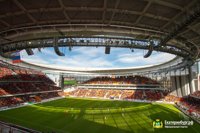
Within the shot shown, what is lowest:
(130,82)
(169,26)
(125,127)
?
(125,127)

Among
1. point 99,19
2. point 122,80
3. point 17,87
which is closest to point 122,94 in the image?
point 122,80

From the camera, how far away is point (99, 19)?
14.6 metres

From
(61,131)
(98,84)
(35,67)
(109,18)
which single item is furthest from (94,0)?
(35,67)

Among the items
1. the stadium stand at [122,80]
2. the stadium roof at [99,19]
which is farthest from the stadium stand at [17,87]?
the stadium roof at [99,19]

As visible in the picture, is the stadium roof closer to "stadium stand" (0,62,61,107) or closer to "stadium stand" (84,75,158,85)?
"stadium stand" (0,62,61,107)

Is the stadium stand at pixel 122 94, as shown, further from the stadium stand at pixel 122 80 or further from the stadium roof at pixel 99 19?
the stadium roof at pixel 99 19

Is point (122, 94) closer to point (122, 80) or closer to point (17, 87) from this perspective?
point (122, 80)

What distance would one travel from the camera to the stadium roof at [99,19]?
12.2 m

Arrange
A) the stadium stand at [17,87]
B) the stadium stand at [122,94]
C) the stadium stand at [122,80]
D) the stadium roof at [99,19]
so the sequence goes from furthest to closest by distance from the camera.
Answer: the stadium stand at [122,80], the stadium stand at [122,94], the stadium stand at [17,87], the stadium roof at [99,19]

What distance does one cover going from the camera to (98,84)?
78.0 metres

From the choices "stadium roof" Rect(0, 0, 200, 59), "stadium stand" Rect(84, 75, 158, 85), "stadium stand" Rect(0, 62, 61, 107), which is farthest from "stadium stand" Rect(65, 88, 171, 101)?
"stadium roof" Rect(0, 0, 200, 59)

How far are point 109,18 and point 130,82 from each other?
5914 centimetres

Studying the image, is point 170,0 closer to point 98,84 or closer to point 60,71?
point 98,84

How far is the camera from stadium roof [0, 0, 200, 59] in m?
12.2
